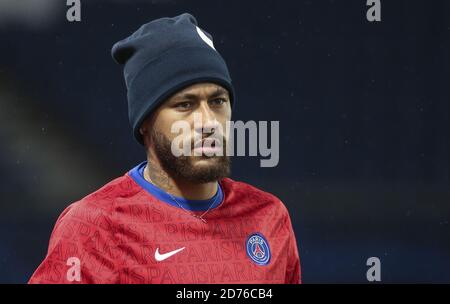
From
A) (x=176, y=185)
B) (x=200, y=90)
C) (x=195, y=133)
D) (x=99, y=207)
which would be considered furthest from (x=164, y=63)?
(x=99, y=207)

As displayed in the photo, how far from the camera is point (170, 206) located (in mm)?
2482

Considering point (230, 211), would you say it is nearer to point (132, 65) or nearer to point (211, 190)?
point (211, 190)

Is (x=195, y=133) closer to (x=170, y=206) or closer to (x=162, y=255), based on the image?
(x=170, y=206)

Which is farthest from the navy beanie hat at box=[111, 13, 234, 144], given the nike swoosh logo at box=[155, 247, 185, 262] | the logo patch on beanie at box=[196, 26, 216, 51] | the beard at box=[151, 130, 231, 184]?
the nike swoosh logo at box=[155, 247, 185, 262]

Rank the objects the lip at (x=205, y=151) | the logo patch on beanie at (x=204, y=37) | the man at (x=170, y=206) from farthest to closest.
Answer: the logo patch on beanie at (x=204, y=37) → the lip at (x=205, y=151) → the man at (x=170, y=206)

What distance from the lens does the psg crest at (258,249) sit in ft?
8.22

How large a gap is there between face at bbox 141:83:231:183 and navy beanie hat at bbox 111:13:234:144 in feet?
0.11

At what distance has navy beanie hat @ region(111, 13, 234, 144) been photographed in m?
2.47

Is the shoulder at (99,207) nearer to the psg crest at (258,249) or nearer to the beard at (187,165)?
the beard at (187,165)

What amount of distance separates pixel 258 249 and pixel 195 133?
1.45 ft

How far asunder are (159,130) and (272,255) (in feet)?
1.81

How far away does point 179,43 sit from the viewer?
8.31 ft

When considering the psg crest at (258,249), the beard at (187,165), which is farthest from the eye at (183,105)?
the psg crest at (258,249)
